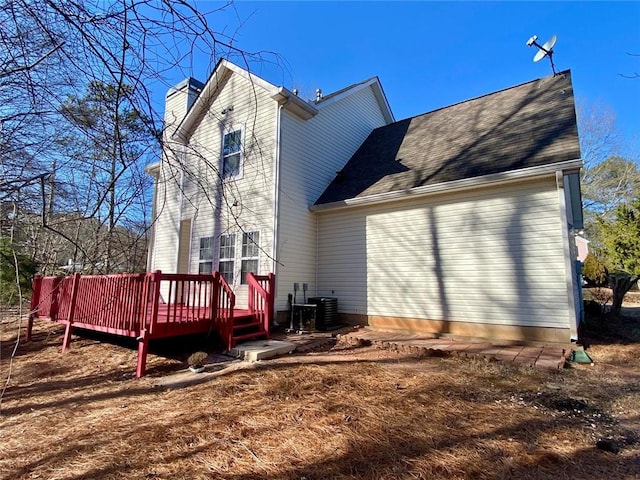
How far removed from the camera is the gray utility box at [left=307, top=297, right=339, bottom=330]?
763 cm

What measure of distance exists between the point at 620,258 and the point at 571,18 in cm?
653

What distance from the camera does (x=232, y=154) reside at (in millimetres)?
9320

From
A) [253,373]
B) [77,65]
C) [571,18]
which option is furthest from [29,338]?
[571,18]

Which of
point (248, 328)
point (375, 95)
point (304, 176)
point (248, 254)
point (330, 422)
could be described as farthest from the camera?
point (375, 95)

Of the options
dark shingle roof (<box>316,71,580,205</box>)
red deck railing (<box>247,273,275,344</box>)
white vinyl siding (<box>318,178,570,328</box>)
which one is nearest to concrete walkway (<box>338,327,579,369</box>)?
white vinyl siding (<box>318,178,570,328</box>)

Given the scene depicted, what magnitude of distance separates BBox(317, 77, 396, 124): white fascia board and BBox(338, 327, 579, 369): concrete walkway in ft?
21.4

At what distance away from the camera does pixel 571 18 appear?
640 centimetres

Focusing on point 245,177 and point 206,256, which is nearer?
point 245,177

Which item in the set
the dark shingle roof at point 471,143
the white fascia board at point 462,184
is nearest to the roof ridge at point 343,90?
the dark shingle roof at point 471,143

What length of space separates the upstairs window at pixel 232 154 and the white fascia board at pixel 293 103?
1.60m

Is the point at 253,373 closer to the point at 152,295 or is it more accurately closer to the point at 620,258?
the point at 152,295

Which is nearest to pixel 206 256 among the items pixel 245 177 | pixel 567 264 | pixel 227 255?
pixel 227 255

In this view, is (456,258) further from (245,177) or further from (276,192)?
(245,177)

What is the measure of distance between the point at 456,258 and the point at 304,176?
436 cm
